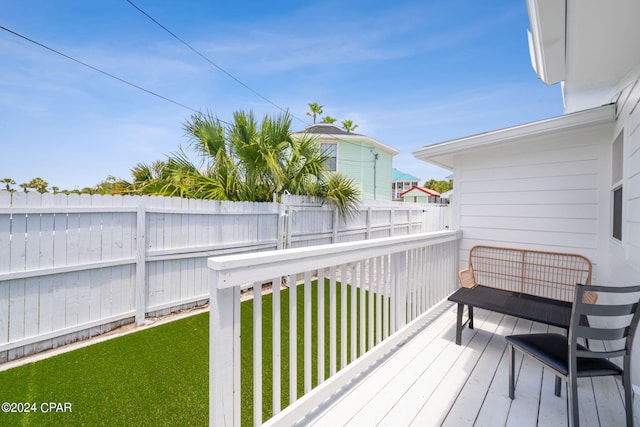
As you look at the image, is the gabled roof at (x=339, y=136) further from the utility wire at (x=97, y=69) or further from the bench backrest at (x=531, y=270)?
the bench backrest at (x=531, y=270)

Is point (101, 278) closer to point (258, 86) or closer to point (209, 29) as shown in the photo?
point (209, 29)

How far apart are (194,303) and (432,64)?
304 inches

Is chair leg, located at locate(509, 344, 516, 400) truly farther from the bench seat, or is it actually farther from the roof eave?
the roof eave

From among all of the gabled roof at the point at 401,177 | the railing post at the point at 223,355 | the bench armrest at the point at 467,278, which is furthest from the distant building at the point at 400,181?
the railing post at the point at 223,355

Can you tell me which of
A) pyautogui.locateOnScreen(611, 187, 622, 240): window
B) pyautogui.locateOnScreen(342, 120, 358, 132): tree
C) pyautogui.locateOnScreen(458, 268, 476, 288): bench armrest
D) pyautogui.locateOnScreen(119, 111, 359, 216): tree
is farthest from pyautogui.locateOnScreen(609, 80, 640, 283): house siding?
pyautogui.locateOnScreen(342, 120, 358, 132): tree

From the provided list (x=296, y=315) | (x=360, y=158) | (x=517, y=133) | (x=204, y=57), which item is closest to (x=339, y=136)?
(x=360, y=158)

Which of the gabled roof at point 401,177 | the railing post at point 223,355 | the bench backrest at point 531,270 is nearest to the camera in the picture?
the railing post at point 223,355

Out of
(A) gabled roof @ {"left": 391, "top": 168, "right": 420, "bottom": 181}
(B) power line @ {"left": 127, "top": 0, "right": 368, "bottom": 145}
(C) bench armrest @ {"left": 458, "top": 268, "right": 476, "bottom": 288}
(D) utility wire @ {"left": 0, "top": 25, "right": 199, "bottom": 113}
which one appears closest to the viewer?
(C) bench armrest @ {"left": 458, "top": 268, "right": 476, "bottom": 288}

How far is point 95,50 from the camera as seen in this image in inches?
231

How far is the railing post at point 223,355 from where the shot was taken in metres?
1.15

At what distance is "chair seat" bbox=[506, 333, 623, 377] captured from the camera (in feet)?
4.96

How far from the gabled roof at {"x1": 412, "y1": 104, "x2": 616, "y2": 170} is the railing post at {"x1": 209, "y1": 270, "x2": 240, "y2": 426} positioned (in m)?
3.56

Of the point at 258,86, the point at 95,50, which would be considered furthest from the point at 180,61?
the point at 258,86

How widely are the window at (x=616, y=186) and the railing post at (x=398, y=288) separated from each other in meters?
1.96
